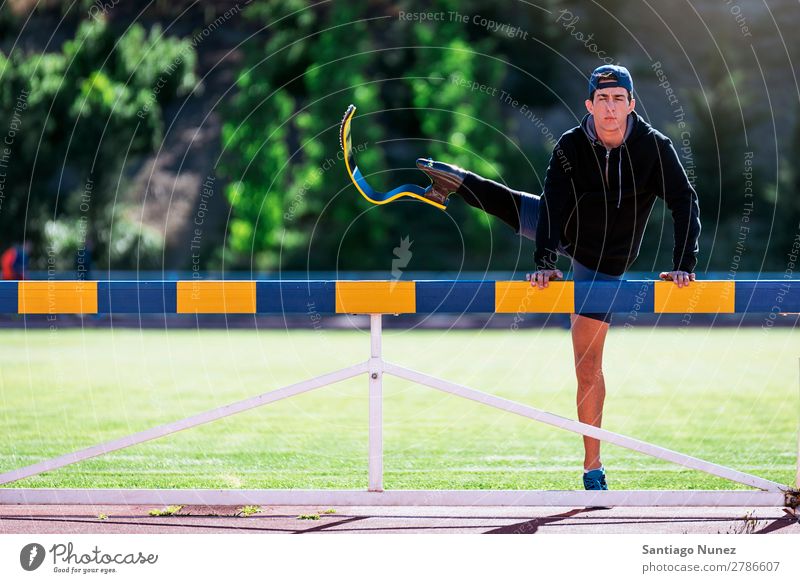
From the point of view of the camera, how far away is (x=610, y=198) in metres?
6.01

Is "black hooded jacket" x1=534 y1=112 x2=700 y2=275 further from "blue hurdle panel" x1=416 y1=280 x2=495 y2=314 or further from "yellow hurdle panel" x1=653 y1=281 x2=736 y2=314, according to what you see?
"blue hurdle panel" x1=416 y1=280 x2=495 y2=314

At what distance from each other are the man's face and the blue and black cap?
2cm

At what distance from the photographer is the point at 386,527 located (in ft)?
17.0

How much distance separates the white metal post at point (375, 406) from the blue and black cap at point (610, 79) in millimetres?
1705

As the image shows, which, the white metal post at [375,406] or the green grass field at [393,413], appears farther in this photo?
the green grass field at [393,413]

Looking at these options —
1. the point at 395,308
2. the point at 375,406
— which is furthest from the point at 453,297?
the point at 375,406

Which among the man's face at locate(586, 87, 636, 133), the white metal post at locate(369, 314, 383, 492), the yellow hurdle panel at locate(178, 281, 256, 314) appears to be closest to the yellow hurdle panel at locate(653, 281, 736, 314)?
the man's face at locate(586, 87, 636, 133)

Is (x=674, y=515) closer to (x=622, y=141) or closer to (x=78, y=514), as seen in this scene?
(x=622, y=141)

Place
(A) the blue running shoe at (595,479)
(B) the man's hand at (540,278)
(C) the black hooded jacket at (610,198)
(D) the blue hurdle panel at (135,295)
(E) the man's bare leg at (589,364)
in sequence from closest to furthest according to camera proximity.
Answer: (B) the man's hand at (540,278)
(D) the blue hurdle panel at (135,295)
(C) the black hooded jacket at (610,198)
(A) the blue running shoe at (595,479)
(E) the man's bare leg at (589,364)

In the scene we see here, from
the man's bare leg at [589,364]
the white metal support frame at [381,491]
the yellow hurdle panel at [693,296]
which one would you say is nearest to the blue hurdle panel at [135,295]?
the white metal support frame at [381,491]

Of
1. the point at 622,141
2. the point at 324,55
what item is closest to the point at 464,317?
the point at 324,55

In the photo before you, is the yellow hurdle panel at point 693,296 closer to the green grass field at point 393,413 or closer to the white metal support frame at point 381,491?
the white metal support frame at point 381,491

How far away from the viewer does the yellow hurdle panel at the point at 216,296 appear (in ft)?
17.3

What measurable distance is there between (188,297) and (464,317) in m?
20.2
